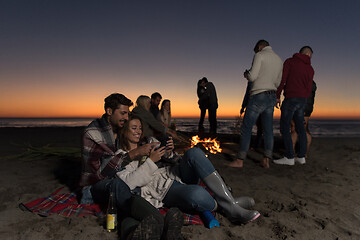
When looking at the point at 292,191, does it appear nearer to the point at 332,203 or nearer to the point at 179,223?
the point at 332,203

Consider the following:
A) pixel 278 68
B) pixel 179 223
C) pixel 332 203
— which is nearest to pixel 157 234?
pixel 179 223

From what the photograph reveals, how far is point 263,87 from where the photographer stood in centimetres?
438

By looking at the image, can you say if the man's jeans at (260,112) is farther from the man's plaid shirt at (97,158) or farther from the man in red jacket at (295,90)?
the man's plaid shirt at (97,158)

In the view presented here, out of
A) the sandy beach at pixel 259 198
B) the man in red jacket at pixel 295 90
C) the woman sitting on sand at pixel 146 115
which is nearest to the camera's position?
the sandy beach at pixel 259 198

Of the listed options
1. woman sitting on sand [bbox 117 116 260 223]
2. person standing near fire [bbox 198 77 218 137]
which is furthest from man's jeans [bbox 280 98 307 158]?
person standing near fire [bbox 198 77 218 137]

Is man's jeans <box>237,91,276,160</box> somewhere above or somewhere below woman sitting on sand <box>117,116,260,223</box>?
above

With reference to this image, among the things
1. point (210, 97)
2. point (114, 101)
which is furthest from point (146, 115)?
point (210, 97)

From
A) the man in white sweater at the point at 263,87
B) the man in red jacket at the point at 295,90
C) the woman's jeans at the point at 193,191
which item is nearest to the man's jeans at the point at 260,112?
the man in white sweater at the point at 263,87

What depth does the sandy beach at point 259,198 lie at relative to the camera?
2.19 m

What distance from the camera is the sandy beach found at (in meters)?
2.19

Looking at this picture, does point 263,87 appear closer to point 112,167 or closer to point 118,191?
point 112,167

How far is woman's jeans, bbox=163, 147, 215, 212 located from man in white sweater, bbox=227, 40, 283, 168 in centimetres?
233

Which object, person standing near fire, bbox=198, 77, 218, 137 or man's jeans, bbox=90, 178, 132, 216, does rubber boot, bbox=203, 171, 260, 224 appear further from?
person standing near fire, bbox=198, 77, 218, 137

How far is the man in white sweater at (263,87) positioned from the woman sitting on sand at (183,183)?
224 cm
